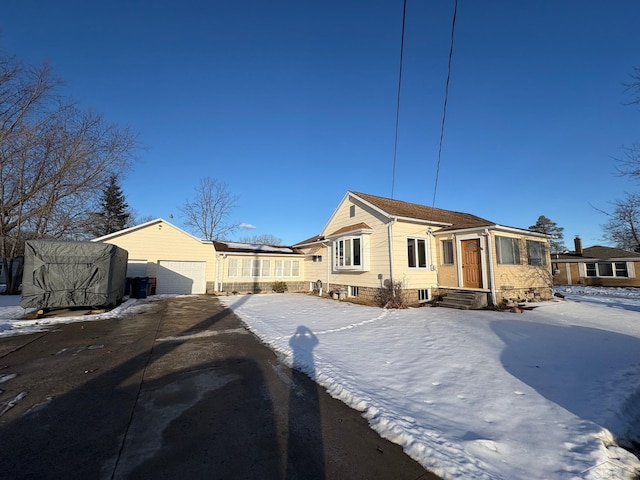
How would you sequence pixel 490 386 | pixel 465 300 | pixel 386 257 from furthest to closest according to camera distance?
pixel 386 257 → pixel 465 300 → pixel 490 386

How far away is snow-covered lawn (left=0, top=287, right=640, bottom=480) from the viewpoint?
258 centimetres

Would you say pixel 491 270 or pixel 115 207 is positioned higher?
pixel 115 207

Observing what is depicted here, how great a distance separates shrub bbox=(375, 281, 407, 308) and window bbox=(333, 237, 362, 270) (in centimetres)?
189

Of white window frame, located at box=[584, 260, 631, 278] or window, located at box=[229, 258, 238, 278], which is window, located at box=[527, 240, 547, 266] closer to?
white window frame, located at box=[584, 260, 631, 278]

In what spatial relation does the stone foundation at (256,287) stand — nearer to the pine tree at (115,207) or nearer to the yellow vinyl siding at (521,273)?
the yellow vinyl siding at (521,273)

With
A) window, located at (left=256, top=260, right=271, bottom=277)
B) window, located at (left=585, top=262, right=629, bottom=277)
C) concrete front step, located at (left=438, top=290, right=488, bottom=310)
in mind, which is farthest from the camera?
window, located at (left=585, top=262, right=629, bottom=277)

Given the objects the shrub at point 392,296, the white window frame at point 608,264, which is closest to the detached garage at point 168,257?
the shrub at point 392,296

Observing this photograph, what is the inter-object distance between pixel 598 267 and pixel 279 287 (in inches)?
1084

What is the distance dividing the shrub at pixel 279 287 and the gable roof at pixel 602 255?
2652 cm

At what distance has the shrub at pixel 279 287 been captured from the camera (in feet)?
62.2

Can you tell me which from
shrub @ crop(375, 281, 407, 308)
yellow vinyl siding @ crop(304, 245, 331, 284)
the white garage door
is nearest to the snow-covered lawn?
shrub @ crop(375, 281, 407, 308)

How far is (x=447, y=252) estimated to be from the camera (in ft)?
42.1

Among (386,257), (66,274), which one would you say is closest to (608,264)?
(386,257)

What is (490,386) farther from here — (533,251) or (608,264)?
(608,264)
